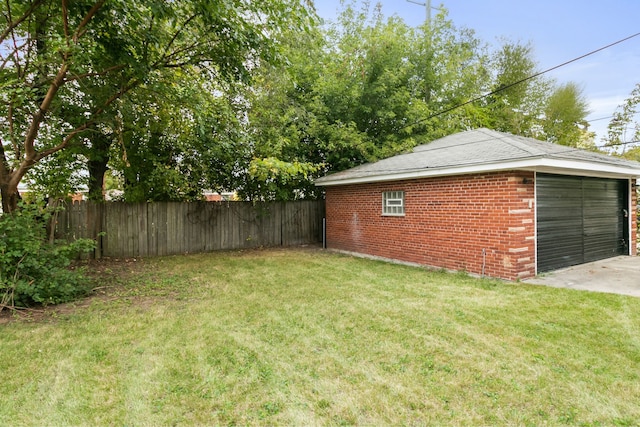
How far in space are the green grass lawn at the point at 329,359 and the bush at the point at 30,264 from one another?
0.36m

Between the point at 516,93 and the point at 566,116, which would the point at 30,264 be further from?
the point at 566,116

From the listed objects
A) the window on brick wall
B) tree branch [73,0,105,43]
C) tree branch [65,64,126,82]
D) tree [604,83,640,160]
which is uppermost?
tree [604,83,640,160]

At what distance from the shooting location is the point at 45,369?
3023 mm

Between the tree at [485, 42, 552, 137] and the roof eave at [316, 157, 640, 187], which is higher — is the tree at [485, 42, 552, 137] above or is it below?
above

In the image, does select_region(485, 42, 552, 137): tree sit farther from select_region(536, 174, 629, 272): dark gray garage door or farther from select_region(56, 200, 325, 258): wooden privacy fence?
select_region(56, 200, 325, 258): wooden privacy fence

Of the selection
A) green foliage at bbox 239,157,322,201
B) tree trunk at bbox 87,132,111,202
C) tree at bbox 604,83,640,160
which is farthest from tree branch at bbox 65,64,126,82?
tree at bbox 604,83,640,160

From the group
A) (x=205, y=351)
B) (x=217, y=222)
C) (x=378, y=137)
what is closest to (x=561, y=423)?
(x=205, y=351)

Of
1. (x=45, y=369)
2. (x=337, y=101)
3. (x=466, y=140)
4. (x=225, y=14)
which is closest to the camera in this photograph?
(x=45, y=369)

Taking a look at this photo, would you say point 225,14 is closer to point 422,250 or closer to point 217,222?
point 422,250

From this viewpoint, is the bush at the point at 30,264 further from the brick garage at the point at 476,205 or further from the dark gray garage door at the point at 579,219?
the dark gray garage door at the point at 579,219

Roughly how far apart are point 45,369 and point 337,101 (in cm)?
1179

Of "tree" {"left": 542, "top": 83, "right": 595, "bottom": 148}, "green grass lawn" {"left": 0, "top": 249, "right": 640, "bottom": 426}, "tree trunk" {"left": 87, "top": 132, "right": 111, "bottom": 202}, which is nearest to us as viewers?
"green grass lawn" {"left": 0, "top": 249, "right": 640, "bottom": 426}

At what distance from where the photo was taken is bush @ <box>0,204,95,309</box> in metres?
4.55

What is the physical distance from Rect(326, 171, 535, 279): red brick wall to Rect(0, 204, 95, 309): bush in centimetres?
665
